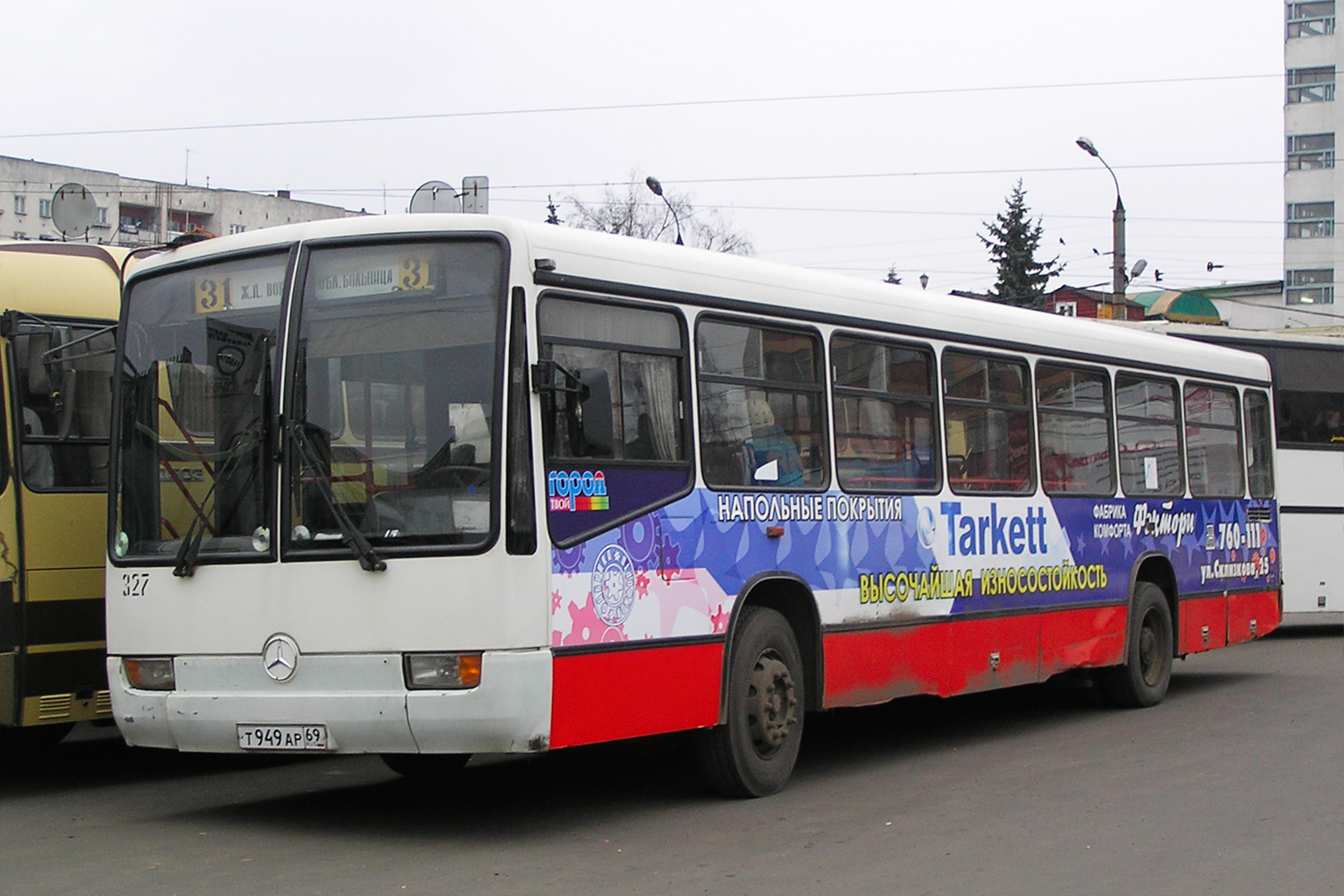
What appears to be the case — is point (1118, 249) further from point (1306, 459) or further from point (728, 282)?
point (728, 282)

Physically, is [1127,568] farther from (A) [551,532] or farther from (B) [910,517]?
(A) [551,532]

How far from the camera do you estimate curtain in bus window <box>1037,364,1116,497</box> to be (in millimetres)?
12406

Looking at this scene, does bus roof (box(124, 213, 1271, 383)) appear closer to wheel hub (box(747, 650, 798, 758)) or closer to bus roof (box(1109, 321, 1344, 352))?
wheel hub (box(747, 650, 798, 758))

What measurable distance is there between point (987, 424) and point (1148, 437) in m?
2.73

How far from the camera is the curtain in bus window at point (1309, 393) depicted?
20391 mm

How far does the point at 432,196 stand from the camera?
15789mm

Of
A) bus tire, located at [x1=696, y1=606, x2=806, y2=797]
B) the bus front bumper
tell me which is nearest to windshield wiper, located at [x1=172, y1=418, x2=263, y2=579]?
the bus front bumper

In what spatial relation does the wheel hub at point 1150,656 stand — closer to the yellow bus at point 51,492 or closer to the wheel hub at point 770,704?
the wheel hub at point 770,704

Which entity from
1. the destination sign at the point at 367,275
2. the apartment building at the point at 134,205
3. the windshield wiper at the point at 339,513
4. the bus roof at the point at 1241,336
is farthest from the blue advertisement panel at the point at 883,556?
the apartment building at the point at 134,205

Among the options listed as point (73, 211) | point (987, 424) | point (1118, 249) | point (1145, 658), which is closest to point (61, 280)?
point (73, 211)

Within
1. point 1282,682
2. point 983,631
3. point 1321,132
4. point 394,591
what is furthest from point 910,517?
point 1321,132

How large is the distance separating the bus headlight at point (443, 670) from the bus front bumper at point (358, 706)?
0.04m

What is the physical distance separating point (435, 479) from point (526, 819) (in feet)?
6.43

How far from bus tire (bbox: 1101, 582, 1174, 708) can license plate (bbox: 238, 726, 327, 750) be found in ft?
24.6
